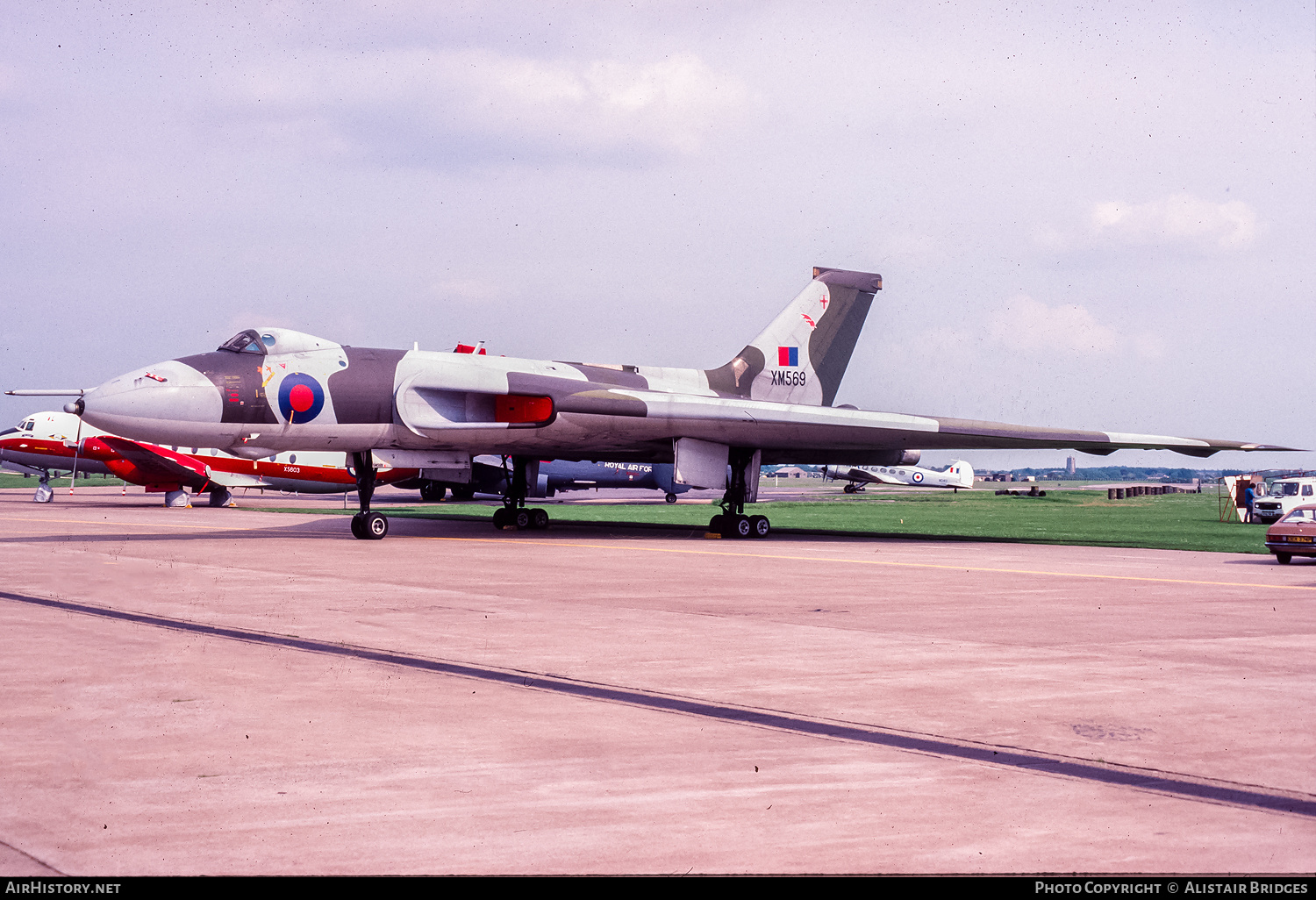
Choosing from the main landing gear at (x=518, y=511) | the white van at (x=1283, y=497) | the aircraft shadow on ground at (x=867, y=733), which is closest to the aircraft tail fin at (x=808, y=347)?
the main landing gear at (x=518, y=511)

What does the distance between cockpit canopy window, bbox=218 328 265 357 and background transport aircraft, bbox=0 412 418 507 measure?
17217mm

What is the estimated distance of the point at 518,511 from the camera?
89.5 ft

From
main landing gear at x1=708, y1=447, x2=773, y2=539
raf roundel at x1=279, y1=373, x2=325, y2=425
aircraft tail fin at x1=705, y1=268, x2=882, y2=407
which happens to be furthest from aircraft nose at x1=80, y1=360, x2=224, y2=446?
aircraft tail fin at x1=705, y1=268, x2=882, y2=407

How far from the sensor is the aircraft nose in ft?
62.4

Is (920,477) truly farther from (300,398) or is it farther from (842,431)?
(300,398)

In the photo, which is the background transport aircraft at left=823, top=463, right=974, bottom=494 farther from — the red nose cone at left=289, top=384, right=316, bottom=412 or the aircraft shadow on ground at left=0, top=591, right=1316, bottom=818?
the aircraft shadow on ground at left=0, top=591, right=1316, bottom=818

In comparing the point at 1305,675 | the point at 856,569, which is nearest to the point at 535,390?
the point at 856,569

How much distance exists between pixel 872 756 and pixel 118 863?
3.39m

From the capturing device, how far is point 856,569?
17016mm

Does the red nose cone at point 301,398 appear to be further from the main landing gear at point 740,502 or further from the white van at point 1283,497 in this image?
the white van at point 1283,497

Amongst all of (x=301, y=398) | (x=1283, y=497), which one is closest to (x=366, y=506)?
(x=301, y=398)

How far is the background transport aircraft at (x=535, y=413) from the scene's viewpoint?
20.0 m
